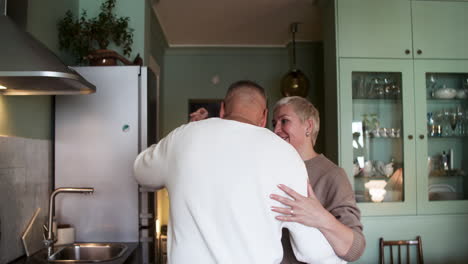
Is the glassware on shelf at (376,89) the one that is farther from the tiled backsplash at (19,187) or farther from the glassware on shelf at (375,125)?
the tiled backsplash at (19,187)

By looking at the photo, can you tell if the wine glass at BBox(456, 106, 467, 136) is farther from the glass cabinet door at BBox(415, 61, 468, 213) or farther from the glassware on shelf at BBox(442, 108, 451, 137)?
the glassware on shelf at BBox(442, 108, 451, 137)

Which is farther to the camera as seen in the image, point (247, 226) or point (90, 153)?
point (90, 153)

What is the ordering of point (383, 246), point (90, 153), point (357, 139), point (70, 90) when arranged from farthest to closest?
point (357, 139), point (383, 246), point (90, 153), point (70, 90)

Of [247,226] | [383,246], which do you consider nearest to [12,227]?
[247,226]

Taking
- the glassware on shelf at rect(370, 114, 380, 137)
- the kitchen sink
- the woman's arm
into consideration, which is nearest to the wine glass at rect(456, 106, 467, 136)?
the glassware on shelf at rect(370, 114, 380, 137)

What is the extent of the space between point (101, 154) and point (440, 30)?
257 cm

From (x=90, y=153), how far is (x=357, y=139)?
1878 mm

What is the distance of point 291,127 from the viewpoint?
147 centimetres

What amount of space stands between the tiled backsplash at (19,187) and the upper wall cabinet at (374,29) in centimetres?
211

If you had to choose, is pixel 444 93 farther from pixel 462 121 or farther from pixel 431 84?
pixel 462 121

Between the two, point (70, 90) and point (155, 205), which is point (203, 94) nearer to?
point (155, 205)

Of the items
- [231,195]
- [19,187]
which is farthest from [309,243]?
[19,187]

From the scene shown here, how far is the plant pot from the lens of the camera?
242 cm

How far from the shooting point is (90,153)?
92.0 inches
